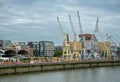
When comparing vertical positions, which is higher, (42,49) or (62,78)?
(42,49)

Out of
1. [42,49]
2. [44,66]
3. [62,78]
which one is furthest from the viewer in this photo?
[42,49]

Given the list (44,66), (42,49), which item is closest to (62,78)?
(44,66)

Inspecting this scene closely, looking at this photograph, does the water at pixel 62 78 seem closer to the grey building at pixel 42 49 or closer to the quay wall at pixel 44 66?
the quay wall at pixel 44 66

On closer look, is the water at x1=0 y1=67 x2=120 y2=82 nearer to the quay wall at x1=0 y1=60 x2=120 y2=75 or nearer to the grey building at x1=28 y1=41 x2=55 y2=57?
the quay wall at x1=0 y1=60 x2=120 y2=75

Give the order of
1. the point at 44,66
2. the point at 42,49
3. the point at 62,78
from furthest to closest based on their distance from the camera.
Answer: the point at 42,49 < the point at 44,66 < the point at 62,78

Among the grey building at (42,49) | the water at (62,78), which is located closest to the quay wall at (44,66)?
the water at (62,78)

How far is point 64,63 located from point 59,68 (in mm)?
3036

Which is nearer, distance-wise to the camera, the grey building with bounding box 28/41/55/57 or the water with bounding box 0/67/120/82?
the water with bounding box 0/67/120/82

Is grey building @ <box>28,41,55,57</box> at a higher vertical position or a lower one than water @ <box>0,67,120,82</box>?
higher

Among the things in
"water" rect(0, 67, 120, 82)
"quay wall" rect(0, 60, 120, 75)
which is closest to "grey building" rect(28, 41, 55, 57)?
"quay wall" rect(0, 60, 120, 75)

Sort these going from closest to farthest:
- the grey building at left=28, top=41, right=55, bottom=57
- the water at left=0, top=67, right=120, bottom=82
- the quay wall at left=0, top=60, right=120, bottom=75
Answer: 1. the water at left=0, top=67, right=120, bottom=82
2. the quay wall at left=0, top=60, right=120, bottom=75
3. the grey building at left=28, top=41, right=55, bottom=57

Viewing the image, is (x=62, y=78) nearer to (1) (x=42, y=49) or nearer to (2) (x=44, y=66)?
(2) (x=44, y=66)

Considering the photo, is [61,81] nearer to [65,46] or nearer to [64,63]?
[64,63]

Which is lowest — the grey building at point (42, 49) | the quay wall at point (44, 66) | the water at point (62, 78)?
the water at point (62, 78)
